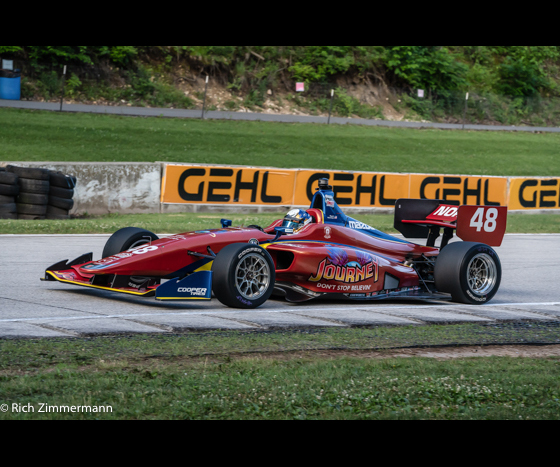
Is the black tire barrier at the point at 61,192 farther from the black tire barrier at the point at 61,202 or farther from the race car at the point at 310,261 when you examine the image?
the race car at the point at 310,261

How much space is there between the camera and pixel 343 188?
20.3 metres

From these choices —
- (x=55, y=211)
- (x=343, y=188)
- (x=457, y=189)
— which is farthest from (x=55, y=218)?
(x=457, y=189)

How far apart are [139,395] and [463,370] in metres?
2.31

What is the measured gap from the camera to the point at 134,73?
122 ft

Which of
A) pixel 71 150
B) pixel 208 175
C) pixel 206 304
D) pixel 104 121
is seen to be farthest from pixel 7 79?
pixel 206 304

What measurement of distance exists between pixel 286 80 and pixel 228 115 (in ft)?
24.8

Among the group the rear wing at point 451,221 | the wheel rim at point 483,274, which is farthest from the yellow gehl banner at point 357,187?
the wheel rim at point 483,274

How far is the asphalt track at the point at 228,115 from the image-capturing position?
31.6 m

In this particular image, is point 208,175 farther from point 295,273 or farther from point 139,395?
point 139,395

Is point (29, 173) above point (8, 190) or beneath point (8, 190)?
above

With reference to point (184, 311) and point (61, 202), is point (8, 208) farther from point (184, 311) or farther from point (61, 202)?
point (184, 311)

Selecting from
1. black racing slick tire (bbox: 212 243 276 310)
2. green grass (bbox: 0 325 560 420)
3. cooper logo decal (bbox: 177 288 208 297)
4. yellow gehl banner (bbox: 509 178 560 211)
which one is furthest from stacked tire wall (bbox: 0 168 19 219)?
yellow gehl banner (bbox: 509 178 560 211)

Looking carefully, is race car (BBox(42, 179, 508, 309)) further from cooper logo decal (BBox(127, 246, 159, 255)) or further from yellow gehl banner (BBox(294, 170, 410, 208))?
yellow gehl banner (BBox(294, 170, 410, 208))

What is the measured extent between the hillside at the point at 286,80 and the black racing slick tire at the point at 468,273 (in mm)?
27795
